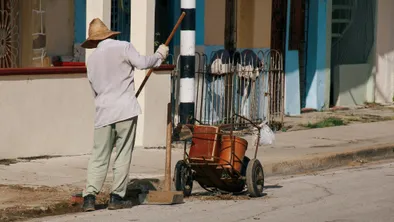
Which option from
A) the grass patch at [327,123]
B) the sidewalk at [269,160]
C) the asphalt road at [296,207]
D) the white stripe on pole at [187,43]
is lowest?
the asphalt road at [296,207]

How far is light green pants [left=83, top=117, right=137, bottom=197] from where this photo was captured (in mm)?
10414

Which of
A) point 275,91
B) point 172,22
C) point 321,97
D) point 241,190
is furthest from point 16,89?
point 321,97

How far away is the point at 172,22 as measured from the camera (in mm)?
17312

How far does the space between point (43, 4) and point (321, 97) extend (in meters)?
7.13

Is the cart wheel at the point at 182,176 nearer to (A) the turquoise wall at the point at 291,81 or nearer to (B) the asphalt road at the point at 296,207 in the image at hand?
(B) the asphalt road at the point at 296,207

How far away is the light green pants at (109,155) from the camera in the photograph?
1041 centimetres

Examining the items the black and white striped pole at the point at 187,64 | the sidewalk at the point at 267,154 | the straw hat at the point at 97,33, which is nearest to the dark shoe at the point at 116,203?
the sidewalk at the point at 267,154

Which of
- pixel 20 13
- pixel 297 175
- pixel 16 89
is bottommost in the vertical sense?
pixel 297 175

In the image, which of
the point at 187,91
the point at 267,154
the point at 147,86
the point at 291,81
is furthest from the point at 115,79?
the point at 291,81

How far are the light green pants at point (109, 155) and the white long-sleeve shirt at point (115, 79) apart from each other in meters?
0.09

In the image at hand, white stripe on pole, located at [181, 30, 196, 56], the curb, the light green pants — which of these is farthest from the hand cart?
white stripe on pole, located at [181, 30, 196, 56]

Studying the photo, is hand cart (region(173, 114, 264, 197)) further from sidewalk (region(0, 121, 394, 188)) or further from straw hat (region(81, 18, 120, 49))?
straw hat (region(81, 18, 120, 49))

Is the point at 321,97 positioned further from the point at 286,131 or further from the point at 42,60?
the point at 42,60

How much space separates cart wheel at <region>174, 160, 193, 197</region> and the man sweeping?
0.74 metres
